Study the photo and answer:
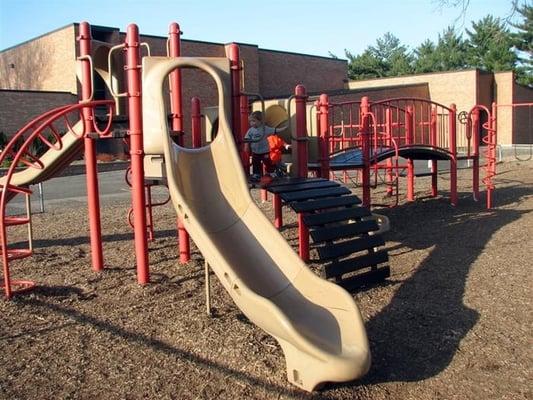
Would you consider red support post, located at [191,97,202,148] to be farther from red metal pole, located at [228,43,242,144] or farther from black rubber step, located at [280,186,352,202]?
black rubber step, located at [280,186,352,202]

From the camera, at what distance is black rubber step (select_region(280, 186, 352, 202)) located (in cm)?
595

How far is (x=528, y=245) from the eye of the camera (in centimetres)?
773

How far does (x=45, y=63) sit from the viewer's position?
31766 millimetres

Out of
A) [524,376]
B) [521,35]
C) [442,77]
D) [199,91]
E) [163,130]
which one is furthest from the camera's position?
[521,35]

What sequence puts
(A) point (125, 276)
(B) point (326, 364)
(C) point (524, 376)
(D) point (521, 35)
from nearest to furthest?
(B) point (326, 364) → (C) point (524, 376) → (A) point (125, 276) → (D) point (521, 35)

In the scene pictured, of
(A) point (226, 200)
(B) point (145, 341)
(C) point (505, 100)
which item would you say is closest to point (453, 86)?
(C) point (505, 100)

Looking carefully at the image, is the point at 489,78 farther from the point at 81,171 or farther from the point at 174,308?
the point at 174,308

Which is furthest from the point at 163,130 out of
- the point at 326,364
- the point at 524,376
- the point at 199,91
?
the point at 199,91

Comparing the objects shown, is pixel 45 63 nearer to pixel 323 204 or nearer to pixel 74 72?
pixel 74 72

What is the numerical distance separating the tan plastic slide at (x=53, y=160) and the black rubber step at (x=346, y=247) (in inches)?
127

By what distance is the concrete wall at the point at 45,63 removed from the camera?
29562 millimetres

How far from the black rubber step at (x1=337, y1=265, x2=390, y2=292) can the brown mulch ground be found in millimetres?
95

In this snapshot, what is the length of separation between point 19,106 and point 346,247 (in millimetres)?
25417

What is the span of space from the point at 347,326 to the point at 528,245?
4719 mm
